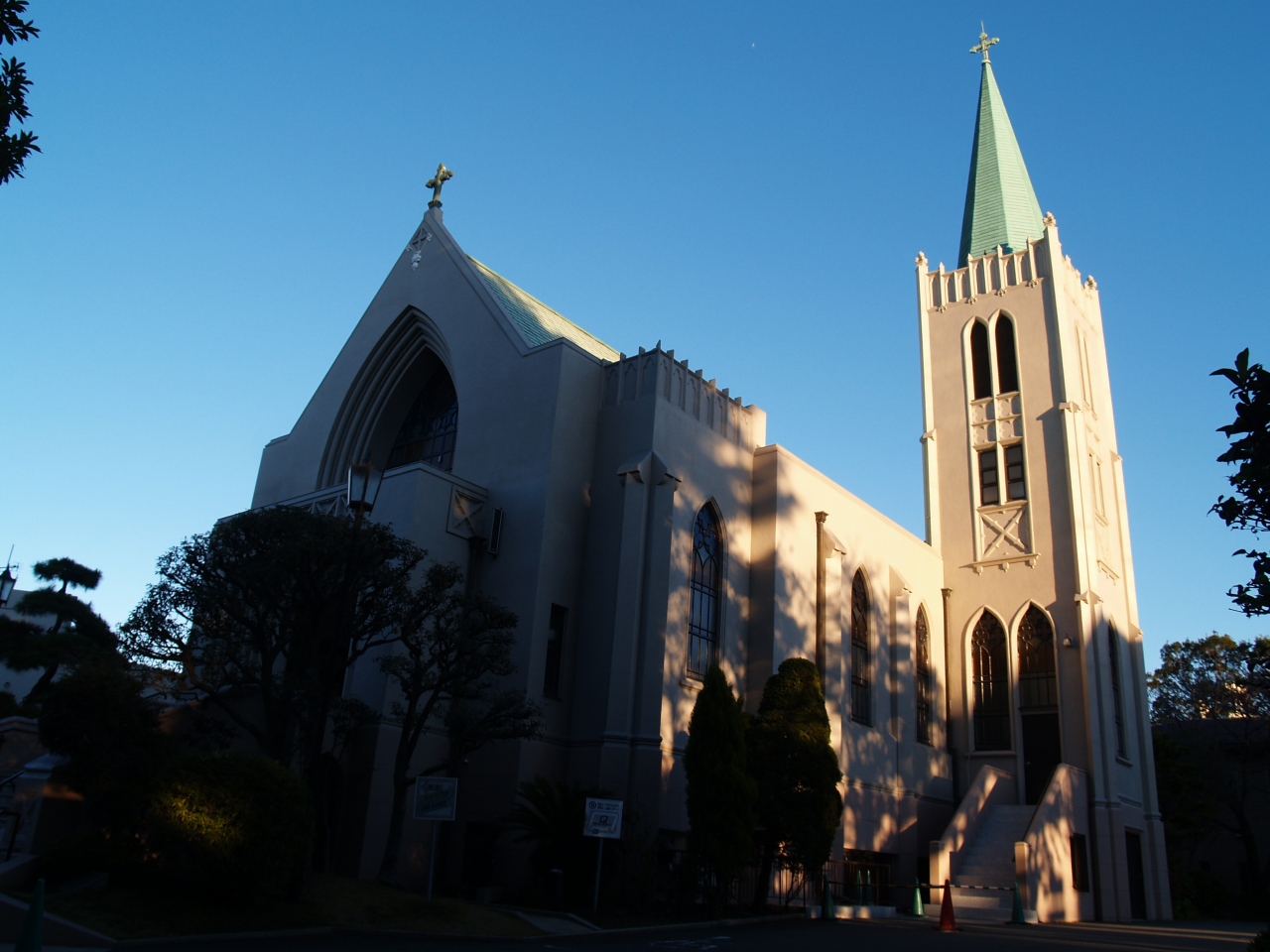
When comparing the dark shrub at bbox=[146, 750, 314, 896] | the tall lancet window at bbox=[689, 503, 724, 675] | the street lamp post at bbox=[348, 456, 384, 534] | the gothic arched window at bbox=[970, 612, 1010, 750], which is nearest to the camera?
the dark shrub at bbox=[146, 750, 314, 896]

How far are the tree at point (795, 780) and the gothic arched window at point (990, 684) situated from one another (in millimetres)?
13163

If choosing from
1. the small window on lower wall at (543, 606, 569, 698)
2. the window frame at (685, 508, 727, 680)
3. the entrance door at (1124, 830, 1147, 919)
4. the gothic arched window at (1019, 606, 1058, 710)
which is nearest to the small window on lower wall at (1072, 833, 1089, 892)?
the entrance door at (1124, 830, 1147, 919)

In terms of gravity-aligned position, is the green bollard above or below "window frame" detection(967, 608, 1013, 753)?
below

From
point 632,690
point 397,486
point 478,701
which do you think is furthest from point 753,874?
point 397,486

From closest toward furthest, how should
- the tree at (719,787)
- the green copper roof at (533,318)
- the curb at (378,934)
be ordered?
1. the curb at (378,934)
2. the tree at (719,787)
3. the green copper roof at (533,318)

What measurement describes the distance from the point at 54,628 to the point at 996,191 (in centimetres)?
3469

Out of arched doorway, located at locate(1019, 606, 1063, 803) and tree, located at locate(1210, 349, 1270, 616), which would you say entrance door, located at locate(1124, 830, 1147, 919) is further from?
tree, located at locate(1210, 349, 1270, 616)

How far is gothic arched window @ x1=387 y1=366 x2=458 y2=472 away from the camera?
26.8 m

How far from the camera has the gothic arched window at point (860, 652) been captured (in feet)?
88.1

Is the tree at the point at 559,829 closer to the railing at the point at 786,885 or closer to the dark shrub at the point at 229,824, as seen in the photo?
the railing at the point at 786,885

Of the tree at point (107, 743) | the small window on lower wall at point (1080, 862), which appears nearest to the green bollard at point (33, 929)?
the tree at point (107, 743)

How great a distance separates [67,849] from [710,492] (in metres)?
14.5

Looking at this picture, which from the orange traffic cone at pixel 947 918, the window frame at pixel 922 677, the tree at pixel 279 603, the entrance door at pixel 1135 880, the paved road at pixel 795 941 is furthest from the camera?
the window frame at pixel 922 677

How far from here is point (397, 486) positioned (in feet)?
69.7
